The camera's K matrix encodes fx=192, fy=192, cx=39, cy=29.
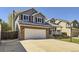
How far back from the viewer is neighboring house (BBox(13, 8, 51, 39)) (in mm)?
16109

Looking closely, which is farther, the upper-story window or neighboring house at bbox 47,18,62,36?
the upper-story window

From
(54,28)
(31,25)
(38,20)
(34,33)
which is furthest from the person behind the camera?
(38,20)

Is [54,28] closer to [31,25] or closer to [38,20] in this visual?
[38,20]

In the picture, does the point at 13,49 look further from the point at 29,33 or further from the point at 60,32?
the point at 60,32

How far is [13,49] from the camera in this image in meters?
11.9

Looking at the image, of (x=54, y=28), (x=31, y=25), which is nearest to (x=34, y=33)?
(x=31, y=25)

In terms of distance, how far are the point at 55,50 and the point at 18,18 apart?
273 inches

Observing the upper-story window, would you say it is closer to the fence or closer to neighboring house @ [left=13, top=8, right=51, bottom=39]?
neighboring house @ [left=13, top=8, right=51, bottom=39]

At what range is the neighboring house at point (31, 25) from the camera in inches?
634

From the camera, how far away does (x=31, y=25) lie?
1638 centimetres

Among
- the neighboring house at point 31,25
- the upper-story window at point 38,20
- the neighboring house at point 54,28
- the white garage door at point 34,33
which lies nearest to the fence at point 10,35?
the neighboring house at point 31,25

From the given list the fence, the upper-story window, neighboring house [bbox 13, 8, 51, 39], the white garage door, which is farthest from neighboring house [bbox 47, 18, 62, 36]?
the fence
